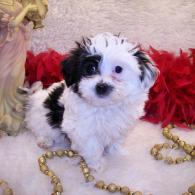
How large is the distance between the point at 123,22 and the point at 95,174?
3.07ft

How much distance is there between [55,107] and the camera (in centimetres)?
166

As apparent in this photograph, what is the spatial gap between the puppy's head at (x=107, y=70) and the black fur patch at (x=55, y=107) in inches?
8.4

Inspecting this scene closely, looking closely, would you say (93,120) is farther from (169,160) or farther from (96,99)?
(169,160)

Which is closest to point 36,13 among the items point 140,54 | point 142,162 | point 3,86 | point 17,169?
point 3,86

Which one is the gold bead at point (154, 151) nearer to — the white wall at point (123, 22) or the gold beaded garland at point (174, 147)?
the gold beaded garland at point (174, 147)

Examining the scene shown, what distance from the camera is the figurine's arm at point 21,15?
5.04 ft

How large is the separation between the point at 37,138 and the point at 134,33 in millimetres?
821

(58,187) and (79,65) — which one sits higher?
(79,65)

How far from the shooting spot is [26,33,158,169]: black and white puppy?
4.56 ft

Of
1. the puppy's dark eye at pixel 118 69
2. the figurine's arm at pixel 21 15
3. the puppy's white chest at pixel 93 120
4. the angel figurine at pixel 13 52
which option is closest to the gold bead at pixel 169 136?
the puppy's white chest at pixel 93 120

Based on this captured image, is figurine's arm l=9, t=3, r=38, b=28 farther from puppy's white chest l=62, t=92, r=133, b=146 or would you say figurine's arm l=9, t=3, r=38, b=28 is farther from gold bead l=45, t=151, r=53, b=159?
gold bead l=45, t=151, r=53, b=159

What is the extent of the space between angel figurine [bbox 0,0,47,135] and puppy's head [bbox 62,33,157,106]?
0.89ft

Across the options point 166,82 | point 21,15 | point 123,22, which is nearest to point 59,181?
point 21,15

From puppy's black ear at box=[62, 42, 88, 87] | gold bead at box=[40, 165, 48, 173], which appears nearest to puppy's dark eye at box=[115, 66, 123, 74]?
puppy's black ear at box=[62, 42, 88, 87]
